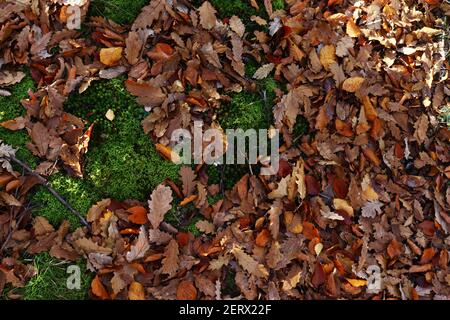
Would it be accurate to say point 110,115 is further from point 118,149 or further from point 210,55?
point 210,55

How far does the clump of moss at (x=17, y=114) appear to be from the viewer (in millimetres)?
2604

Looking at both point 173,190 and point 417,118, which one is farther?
point 417,118

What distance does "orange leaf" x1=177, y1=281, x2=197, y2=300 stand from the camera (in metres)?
2.49

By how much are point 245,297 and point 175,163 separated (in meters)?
0.89

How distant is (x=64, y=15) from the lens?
272cm

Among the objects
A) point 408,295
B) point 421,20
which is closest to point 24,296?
point 408,295

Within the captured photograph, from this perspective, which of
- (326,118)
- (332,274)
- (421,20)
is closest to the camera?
(332,274)

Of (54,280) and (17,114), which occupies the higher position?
(17,114)

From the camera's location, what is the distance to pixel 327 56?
2.93m

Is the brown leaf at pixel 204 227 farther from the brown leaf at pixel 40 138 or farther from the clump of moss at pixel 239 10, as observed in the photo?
the clump of moss at pixel 239 10

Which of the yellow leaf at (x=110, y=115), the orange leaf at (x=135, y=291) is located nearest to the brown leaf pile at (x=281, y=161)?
the orange leaf at (x=135, y=291)

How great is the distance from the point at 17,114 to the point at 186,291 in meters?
1.45

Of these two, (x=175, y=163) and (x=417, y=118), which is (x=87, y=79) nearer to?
(x=175, y=163)

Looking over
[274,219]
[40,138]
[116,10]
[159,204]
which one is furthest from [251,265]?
[116,10]
